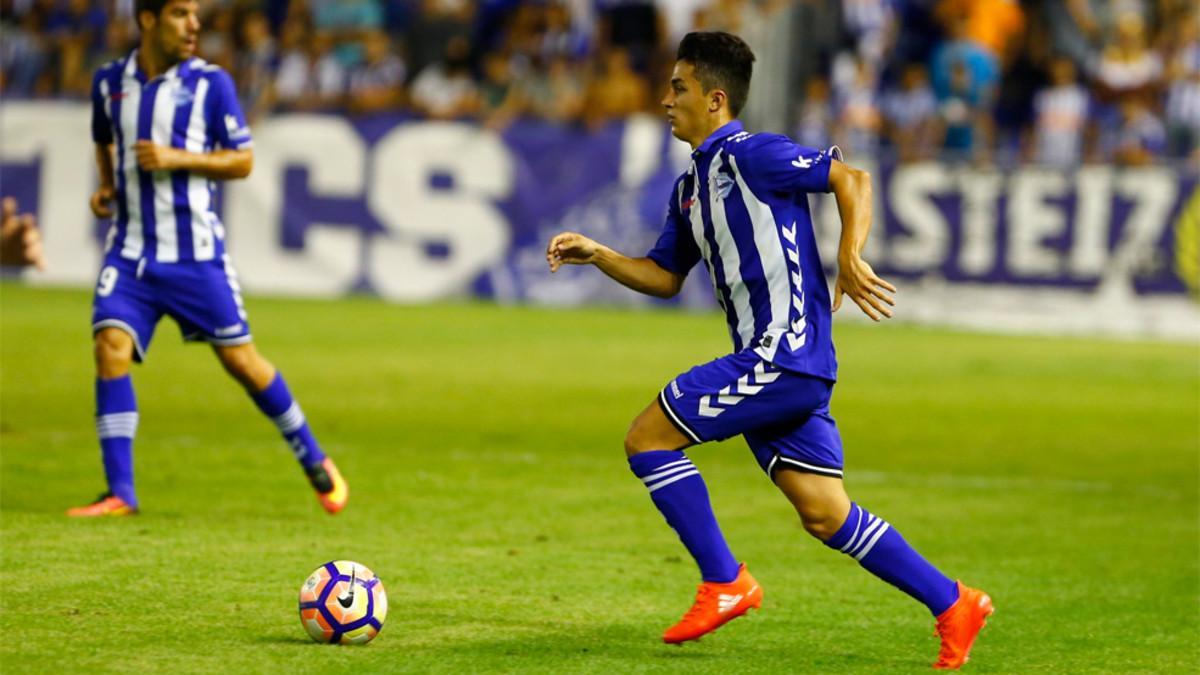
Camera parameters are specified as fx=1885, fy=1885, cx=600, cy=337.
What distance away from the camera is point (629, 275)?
6391 millimetres

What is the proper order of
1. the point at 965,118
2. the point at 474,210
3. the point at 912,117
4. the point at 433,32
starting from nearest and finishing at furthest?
the point at 965,118 < the point at 474,210 < the point at 912,117 < the point at 433,32

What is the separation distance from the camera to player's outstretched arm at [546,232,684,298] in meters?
6.20

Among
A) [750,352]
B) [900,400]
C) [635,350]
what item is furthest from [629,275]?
[635,350]

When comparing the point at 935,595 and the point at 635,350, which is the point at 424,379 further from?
the point at 935,595

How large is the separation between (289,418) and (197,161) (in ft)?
4.14

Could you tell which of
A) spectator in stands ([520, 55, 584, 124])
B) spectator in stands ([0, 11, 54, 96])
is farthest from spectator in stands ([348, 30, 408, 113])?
spectator in stands ([0, 11, 54, 96])

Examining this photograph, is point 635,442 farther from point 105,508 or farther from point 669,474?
point 105,508

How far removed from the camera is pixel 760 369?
5984mm

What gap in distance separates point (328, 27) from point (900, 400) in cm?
1260

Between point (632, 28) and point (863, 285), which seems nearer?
point (863, 285)

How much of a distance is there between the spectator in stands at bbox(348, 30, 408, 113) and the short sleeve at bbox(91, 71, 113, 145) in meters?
13.8

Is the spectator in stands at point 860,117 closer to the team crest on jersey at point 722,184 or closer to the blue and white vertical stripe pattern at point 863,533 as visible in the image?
the team crest on jersey at point 722,184

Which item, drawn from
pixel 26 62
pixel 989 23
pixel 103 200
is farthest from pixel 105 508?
pixel 26 62

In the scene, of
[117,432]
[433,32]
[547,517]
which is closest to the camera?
[117,432]
